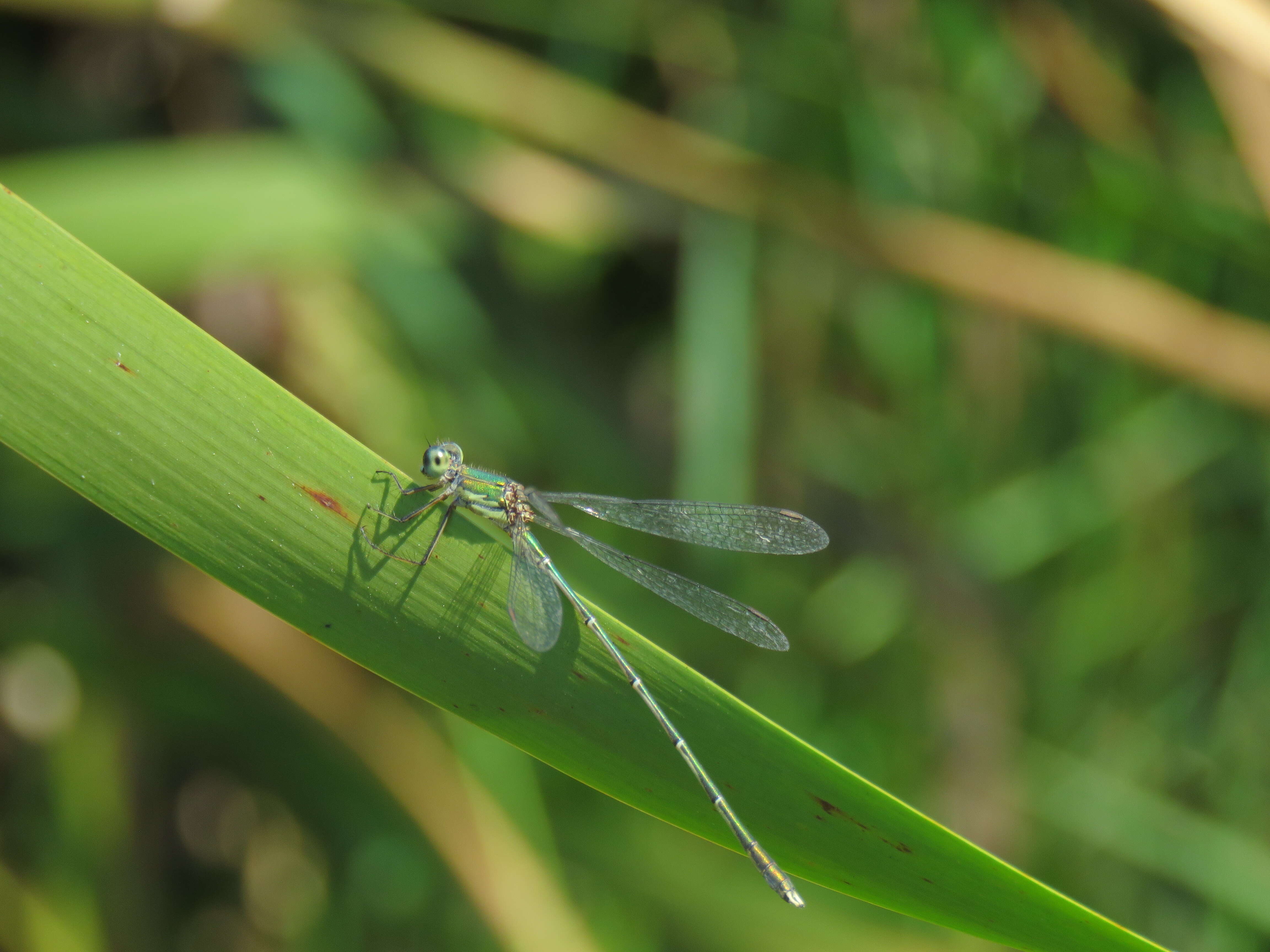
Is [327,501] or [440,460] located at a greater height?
[440,460]

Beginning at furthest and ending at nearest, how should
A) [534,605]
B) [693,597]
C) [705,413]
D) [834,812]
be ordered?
1. [705,413]
2. [693,597]
3. [534,605]
4. [834,812]

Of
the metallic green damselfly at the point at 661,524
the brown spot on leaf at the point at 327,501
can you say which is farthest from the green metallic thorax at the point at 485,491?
the brown spot on leaf at the point at 327,501

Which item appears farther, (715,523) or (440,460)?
(715,523)

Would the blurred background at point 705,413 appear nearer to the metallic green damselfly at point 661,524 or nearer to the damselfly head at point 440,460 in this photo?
the metallic green damselfly at point 661,524

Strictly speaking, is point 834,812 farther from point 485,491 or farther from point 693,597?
point 485,491

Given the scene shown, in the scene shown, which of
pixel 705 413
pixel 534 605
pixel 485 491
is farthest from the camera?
pixel 705 413

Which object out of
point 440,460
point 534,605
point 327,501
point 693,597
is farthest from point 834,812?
point 440,460

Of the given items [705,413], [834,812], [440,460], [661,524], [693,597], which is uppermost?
[705,413]
